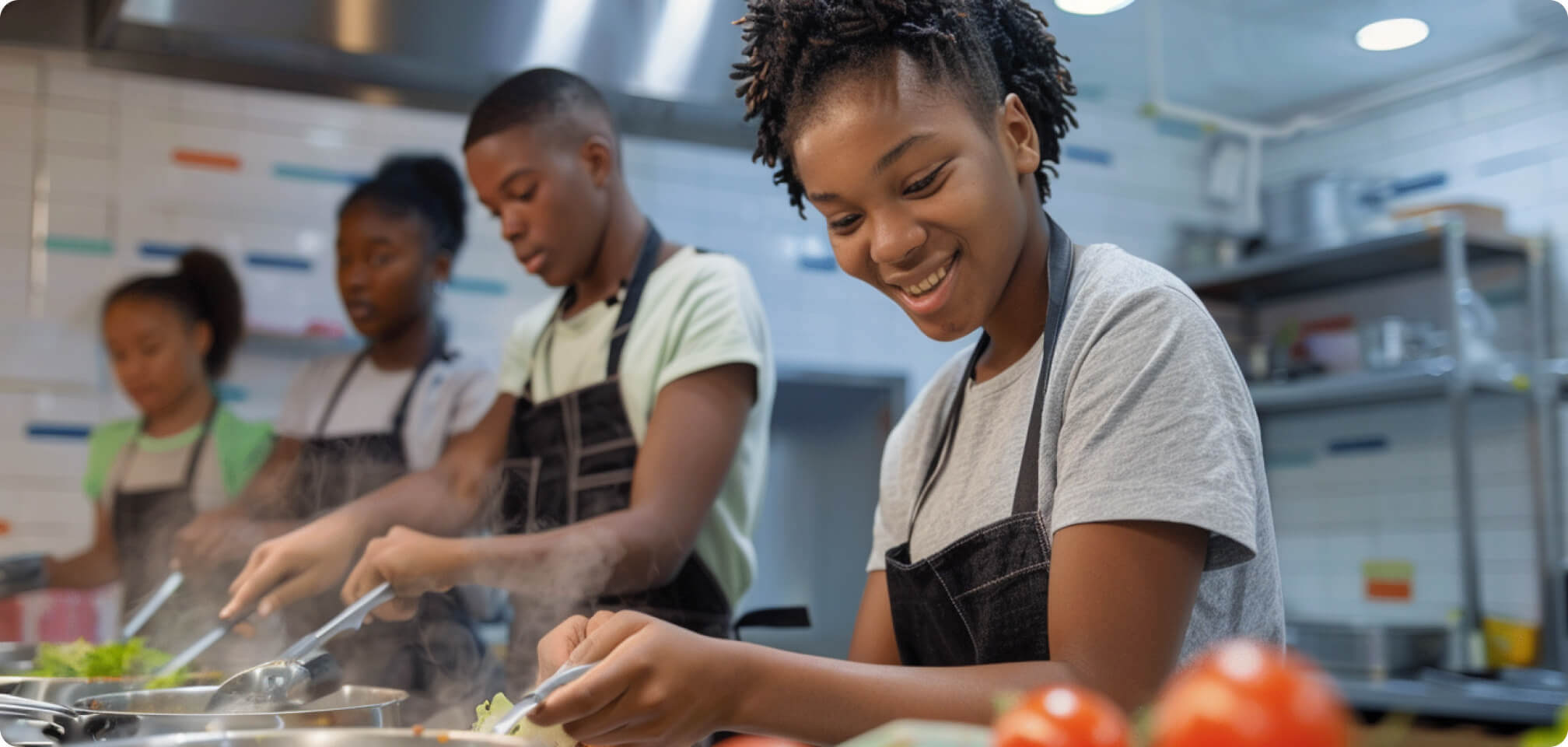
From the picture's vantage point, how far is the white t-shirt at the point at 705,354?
1695 mm

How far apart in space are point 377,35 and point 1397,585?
3804 millimetres

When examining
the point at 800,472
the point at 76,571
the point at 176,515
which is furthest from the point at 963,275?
the point at 76,571

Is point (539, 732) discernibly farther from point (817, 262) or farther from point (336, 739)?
point (817, 262)

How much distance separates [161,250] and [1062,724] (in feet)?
10.3

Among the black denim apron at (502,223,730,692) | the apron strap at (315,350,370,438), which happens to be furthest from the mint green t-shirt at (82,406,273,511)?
the black denim apron at (502,223,730,692)

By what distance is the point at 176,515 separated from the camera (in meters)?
2.90

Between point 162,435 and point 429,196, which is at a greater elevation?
point 429,196

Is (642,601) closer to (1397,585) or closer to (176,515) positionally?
(176,515)

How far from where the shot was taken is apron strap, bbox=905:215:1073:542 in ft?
3.76

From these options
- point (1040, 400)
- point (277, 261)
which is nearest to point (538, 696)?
point (1040, 400)

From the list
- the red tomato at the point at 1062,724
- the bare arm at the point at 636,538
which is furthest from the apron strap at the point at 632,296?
the red tomato at the point at 1062,724

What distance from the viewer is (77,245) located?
306cm

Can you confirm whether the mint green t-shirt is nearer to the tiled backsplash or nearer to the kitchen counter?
the tiled backsplash

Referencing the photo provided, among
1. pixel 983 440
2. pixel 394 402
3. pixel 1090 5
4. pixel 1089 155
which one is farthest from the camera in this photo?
pixel 1089 155
